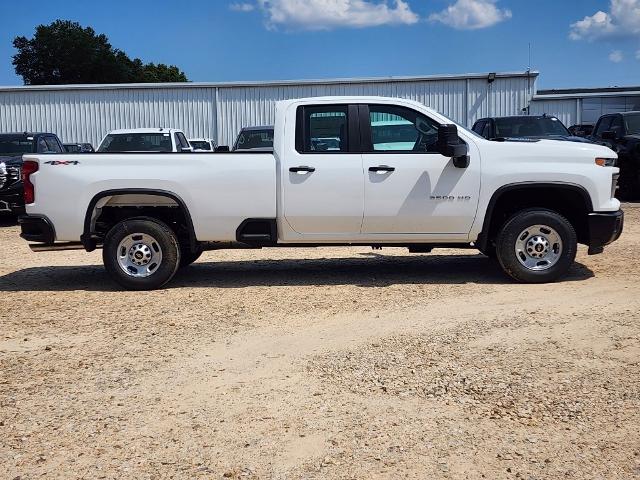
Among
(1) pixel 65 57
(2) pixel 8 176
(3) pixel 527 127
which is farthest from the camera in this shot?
(1) pixel 65 57

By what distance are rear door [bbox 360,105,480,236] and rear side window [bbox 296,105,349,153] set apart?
0.26 m

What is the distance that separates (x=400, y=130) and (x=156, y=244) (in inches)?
116

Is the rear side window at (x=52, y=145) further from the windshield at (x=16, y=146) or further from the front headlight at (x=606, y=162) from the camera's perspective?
the front headlight at (x=606, y=162)

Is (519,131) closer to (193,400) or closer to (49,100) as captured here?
(193,400)

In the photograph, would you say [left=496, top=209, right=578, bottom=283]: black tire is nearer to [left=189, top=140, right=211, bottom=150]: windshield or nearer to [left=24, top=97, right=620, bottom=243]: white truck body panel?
[left=24, top=97, right=620, bottom=243]: white truck body panel

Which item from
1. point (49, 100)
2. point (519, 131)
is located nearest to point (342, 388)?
point (519, 131)

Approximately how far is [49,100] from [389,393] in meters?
27.9

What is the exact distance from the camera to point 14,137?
637 inches

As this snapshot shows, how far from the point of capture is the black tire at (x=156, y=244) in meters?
7.76

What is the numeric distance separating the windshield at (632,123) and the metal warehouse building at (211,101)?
37.2 feet

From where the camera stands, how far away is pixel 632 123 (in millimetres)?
16688

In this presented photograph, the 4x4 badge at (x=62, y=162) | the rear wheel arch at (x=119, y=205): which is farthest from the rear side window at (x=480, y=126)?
the 4x4 badge at (x=62, y=162)

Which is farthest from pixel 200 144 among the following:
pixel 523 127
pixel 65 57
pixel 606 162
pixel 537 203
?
pixel 65 57

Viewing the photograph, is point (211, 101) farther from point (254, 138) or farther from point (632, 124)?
point (632, 124)
